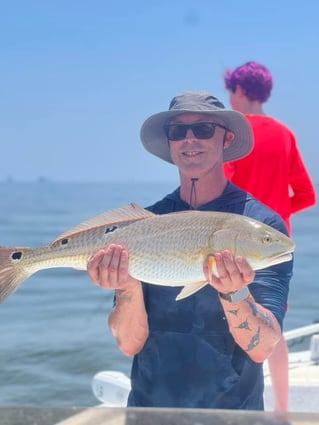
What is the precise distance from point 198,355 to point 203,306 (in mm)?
187

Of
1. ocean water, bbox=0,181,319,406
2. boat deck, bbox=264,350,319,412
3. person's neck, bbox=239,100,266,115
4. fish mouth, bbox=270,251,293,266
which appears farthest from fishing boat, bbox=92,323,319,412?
fish mouth, bbox=270,251,293,266

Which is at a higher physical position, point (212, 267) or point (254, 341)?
point (212, 267)

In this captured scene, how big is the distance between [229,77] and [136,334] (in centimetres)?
256

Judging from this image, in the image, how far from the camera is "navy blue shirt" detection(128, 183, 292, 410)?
2.60 metres

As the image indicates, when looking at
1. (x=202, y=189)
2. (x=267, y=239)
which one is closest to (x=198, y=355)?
(x=267, y=239)

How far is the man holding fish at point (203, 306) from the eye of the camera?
249 cm

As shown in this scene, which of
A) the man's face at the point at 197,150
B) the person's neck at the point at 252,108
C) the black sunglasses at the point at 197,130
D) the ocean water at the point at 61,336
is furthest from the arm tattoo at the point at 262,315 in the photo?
the ocean water at the point at 61,336

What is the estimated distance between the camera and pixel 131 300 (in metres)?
2.67

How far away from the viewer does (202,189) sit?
286 cm

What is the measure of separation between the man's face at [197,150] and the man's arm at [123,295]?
1.72 feet

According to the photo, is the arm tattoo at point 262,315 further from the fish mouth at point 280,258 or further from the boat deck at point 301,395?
the boat deck at point 301,395


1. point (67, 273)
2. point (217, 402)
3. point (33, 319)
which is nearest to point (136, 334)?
point (217, 402)

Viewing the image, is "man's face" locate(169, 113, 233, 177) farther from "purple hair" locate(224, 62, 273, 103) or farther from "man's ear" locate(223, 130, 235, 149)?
"purple hair" locate(224, 62, 273, 103)

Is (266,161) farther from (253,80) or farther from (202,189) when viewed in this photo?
(202,189)
